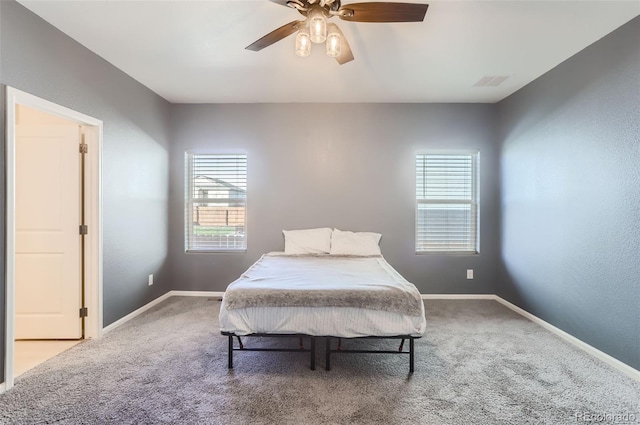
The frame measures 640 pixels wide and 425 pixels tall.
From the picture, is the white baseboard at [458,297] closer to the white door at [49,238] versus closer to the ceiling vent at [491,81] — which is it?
the ceiling vent at [491,81]

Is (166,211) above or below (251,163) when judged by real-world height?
below

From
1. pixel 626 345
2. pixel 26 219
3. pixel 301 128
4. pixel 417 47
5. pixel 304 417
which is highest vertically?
pixel 417 47

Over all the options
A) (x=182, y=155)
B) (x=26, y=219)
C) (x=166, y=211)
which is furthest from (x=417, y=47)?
(x=26, y=219)

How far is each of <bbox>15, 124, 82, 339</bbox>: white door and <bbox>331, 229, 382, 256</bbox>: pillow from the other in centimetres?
257

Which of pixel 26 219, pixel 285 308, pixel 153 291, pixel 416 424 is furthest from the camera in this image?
pixel 153 291

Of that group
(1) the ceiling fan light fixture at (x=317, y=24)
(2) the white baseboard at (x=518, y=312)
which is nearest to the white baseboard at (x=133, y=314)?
(2) the white baseboard at (x=518, y=312)

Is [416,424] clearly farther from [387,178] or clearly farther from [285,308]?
[387,178]

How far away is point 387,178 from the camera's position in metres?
3.83

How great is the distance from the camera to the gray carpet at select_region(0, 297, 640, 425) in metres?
1.64

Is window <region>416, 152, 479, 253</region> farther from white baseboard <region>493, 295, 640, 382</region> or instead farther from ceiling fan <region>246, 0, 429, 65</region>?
ceiling fan <region>246, 0, 429, 65</region>

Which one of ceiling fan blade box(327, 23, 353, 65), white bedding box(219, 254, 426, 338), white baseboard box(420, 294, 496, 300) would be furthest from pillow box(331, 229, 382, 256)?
ceiling fan blade box(327, 23, 353, 65)

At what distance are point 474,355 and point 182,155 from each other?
4.03 metres

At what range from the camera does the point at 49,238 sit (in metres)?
2.56

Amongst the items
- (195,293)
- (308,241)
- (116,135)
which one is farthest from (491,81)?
(195,293)
